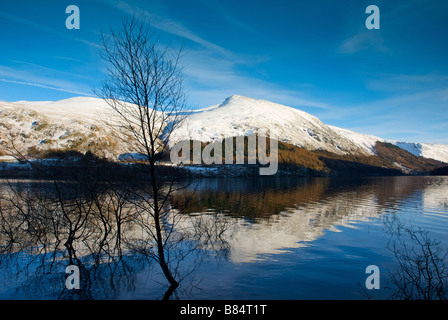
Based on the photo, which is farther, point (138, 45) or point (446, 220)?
point (446, 220)

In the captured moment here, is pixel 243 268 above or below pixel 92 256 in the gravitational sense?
below

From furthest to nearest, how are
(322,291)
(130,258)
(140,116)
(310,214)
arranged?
(310,214) < (130,258) < (322,291) < (140,116)

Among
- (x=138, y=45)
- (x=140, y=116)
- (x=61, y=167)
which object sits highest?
(x=138, y=45)

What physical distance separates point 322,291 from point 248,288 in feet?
13.2

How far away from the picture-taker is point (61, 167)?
19.7 meters

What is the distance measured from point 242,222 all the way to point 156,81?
81.5 ft

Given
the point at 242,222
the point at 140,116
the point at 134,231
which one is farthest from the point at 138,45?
the point at 242,222

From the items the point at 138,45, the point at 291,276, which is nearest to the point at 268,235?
the point at 291,276

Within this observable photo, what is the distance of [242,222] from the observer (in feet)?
Answer: 110

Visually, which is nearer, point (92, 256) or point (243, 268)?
point (243, 268)
